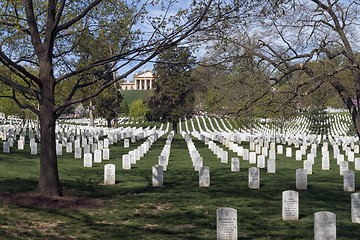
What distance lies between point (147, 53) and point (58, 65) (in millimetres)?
5456

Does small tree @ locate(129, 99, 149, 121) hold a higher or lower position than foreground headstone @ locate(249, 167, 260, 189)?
higher

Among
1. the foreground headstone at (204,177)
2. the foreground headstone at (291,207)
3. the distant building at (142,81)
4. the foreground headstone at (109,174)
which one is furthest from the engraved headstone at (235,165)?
the distant building at (142,81)

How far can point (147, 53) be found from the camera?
1252 centimetres

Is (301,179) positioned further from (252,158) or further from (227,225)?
(252,158)

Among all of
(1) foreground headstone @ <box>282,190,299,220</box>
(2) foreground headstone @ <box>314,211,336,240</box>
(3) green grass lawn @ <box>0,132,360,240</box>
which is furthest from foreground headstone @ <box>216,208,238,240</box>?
(1) foreground headstone @ <box>282,190,299,220</box>

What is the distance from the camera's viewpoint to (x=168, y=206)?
444 inches

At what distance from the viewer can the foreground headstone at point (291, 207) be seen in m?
9.84

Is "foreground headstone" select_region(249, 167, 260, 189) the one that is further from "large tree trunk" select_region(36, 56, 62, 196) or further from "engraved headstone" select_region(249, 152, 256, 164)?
"engraved headstone" select_region(249, 152, 256, 164)

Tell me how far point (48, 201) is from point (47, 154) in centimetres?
132

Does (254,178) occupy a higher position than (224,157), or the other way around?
(224,157)

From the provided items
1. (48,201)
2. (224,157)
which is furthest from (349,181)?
(48,201)

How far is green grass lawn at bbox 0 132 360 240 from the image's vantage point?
28.5ft

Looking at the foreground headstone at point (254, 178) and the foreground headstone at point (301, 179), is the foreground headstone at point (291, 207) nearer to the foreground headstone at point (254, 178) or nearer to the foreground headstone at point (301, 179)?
the foreground headstone at point (254, 178)

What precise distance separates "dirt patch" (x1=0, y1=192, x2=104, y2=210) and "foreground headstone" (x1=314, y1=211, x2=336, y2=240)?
18.2 feet
